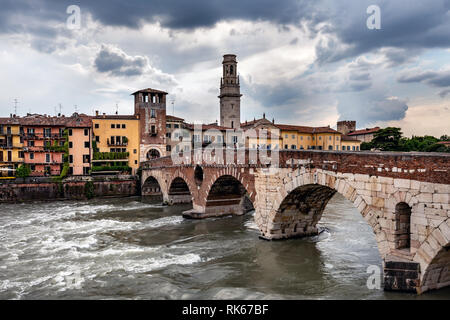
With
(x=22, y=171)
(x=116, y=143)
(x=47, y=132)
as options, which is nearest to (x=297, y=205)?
(x=116, y=143)

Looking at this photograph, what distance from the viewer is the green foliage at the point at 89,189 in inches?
1618

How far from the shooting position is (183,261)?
16.7m

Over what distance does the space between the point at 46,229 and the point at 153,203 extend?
14.1 m

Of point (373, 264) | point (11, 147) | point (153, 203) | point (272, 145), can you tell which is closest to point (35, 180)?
point (11, 147)

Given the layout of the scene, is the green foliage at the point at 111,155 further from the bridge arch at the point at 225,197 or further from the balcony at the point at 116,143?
the bridge arch at the point at 225,197

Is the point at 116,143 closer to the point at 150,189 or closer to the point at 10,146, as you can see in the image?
the point at 150,189

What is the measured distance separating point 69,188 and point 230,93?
3501 centimetres

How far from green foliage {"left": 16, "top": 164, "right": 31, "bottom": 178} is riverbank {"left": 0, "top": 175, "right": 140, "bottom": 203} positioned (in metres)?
2.47

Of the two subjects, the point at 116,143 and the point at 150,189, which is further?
the point at 116,143

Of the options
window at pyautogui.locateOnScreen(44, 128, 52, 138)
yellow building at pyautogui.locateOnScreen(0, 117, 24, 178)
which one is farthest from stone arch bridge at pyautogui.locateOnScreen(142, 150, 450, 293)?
yellow building at pyautogui.locateOnScreen(0, 117, 24, 178)

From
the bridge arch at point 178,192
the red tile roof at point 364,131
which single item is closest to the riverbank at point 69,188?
the bridge arch at point 178,192

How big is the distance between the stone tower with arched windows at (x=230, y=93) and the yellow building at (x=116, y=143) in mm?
21363

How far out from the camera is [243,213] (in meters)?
27.8

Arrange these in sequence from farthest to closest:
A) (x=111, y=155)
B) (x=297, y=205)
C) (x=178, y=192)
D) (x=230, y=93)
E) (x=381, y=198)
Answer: (x=230, y=93), (x=111, y=155), (x=178, y=192), (x=297, y=205), (x=381, y=198)
